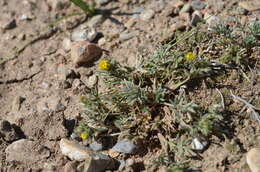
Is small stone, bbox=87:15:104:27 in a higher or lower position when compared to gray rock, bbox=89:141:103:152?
higher

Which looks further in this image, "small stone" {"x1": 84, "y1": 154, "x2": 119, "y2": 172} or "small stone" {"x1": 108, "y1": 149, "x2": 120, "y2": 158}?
"small stone" {"x1": 108, "y1": 149, "x2": 120, "y2": 158}

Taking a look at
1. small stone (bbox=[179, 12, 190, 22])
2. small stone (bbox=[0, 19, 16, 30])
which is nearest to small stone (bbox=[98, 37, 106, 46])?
small stone (bbox=[179, 12, 190, 22])

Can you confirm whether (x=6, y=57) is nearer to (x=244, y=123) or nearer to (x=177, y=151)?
(x=177, y=151)

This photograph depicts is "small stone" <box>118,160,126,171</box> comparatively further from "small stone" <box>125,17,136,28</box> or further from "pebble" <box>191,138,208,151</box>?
"small stone" <box>125,17,136,28</box>

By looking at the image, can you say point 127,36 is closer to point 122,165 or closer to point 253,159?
point 122,165

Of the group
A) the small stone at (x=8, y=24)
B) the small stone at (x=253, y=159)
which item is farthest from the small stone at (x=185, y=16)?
the small stone at (x=8, y=24)

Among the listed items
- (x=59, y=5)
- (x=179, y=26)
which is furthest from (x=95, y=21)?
(x=179, y=26)

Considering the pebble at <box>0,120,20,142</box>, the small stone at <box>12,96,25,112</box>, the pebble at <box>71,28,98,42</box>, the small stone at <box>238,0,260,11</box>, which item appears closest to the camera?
the pebble at <box>0,120,20,142</box>

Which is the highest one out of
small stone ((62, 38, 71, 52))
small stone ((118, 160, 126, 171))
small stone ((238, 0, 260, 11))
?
small stone ((238, 0, 260, 11))

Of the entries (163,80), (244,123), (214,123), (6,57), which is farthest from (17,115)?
(244,123)
